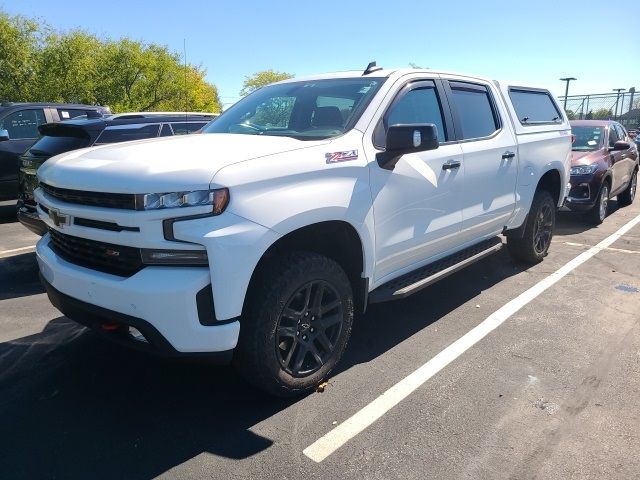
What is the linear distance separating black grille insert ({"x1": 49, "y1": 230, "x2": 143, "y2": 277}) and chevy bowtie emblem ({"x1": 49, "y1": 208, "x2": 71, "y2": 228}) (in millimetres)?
75

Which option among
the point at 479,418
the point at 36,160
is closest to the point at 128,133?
the point at 36,160

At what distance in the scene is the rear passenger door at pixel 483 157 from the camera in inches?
169

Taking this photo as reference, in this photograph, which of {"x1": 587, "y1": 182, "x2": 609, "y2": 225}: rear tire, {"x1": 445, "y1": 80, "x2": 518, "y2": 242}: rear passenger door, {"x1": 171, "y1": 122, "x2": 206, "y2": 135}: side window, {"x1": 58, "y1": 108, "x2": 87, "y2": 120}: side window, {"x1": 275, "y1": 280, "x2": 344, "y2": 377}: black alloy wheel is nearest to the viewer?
{"x1": 275, "y1": 280, "x2": 344, "y2": 377}: black alloy wheel

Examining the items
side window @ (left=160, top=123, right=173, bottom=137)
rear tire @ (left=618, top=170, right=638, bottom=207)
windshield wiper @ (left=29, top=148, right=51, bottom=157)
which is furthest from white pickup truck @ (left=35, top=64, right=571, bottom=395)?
rear tire @ (left=618, top=170, right=638, bottom=207)

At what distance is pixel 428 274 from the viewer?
400cm

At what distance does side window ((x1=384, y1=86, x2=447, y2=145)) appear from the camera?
367 cm

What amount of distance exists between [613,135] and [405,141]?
8.32 meters

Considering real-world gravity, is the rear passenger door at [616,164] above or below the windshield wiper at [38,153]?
below

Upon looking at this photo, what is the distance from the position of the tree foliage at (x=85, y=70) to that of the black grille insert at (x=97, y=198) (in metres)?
23.6

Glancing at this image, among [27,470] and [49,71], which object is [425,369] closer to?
[27,470]

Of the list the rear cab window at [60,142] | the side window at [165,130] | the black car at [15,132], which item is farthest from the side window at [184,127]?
the black car at [15,132]

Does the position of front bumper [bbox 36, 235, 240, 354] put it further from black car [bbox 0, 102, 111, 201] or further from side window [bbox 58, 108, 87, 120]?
side window [bbox 58, 108, 87, 120]

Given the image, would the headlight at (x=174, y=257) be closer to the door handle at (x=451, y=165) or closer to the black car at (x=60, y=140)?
the door handle at (x=451, y=165)

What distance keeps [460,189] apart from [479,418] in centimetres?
190
